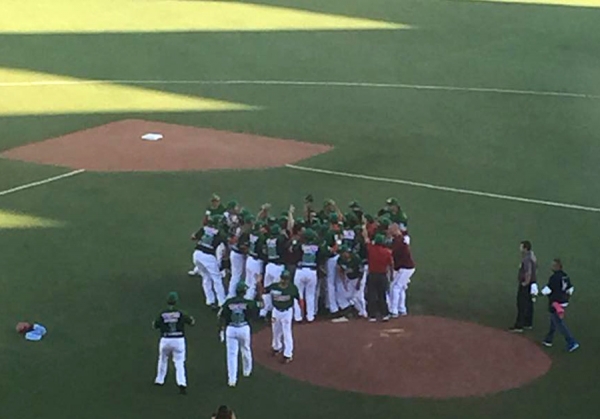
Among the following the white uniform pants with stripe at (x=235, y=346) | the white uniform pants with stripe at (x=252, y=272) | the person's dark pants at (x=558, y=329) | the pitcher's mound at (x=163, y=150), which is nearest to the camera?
the white uniform pants with stripe at (x=235, y=346)

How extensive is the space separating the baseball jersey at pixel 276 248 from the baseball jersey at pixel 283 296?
5.21 ft

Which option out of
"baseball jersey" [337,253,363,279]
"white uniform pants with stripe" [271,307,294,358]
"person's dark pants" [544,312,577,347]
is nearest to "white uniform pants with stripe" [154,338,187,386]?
"white uniform pants with stripe" [271,307,294,358]

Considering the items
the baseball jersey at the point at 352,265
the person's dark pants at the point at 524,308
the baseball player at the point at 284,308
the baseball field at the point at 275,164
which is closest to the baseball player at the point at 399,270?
the baseball field at the point at 275,164

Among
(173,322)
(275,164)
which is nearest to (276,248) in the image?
(173,322)

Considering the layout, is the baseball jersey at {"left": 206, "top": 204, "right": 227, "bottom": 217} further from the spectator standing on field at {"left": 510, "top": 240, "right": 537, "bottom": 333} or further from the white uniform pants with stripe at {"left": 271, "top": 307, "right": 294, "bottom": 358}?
the spectator standing on field at {"left": 510, "top": 240, "right": 537, "bottom": 333}

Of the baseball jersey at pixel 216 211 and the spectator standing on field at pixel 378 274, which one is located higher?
the baseball jersey at pixel 216 211

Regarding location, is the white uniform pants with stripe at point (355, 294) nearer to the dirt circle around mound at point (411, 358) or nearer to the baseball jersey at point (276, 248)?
the dirt circle around mound at point (411, 358)

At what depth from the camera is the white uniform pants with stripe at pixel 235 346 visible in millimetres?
17172

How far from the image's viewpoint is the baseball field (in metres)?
17.8

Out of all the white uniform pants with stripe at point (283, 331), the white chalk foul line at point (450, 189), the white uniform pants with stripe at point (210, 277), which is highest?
the white chalk foul line at point (450, 189)

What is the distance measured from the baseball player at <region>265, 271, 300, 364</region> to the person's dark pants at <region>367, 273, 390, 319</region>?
80.5 inches

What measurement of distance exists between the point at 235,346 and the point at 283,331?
2.98 ft

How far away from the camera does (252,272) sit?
19906mm

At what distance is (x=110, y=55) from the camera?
41125mm
